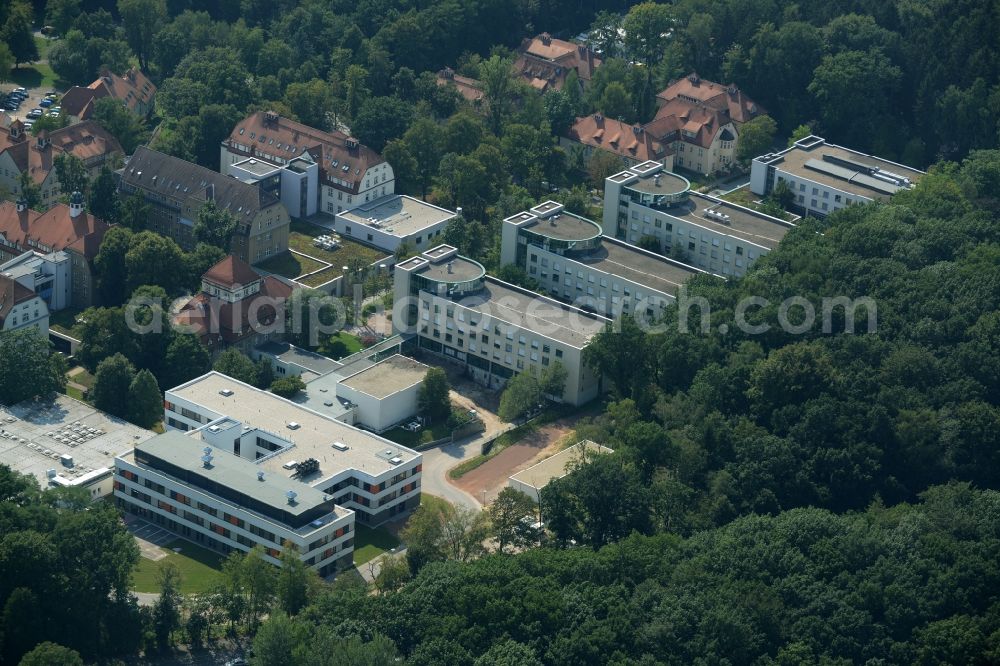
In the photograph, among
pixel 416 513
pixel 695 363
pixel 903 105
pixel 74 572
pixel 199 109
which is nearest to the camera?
pixel 74 572

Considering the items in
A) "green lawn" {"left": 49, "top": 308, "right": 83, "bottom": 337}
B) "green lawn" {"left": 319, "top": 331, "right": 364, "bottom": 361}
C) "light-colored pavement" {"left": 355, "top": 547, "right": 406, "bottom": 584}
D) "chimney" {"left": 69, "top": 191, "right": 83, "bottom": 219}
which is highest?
"chimney" {"left": 69, "top": 191, "right": 83, "bottom": 219}

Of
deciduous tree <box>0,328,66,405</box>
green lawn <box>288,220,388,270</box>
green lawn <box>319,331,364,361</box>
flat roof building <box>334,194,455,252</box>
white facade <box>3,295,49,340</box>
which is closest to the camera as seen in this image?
deciduous tree <box>0,328,66,405</box>

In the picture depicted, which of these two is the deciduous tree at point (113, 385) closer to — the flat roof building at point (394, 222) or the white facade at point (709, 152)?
the flat roof building at point (394, 222)

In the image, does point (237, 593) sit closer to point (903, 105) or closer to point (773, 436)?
point (773, 436)

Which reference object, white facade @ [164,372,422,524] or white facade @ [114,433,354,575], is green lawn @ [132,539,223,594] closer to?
white facade @ [114,433,354,575]

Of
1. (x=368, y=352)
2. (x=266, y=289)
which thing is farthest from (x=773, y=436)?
(x=266, y=289)

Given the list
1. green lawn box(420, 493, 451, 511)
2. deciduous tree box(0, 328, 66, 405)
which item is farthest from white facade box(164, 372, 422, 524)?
deciduous tree box(0, 328, 66, 405)
